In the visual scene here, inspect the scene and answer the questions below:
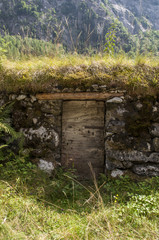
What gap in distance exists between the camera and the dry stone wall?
3.21 meters

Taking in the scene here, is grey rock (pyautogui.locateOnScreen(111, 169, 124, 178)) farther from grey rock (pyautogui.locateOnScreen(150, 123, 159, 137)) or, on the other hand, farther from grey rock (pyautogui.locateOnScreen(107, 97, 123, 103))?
grey rock (pyautogui.locateOnScreen(107, 97, 123, 103))

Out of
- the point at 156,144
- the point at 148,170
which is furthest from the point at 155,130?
the point at 148,170

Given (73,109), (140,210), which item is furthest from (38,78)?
(140,210)

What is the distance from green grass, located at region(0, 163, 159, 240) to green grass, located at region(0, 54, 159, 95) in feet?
5.10

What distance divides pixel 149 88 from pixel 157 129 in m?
0.74

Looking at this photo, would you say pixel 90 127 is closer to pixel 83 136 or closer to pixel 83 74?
pixel 83 136

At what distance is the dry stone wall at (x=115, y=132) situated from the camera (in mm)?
3205

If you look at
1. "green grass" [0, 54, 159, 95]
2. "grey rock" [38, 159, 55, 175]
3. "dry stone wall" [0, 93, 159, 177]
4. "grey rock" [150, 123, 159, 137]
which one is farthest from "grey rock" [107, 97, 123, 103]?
"grey rock" [38, 159, 55, 175]

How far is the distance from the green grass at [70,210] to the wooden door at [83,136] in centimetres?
48

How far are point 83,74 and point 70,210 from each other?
2.26m

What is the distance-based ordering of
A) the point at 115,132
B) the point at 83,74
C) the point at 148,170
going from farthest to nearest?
the point at 83,74 < the point at 115,132 < the point at 148,170

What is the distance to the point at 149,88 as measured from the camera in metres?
3.24

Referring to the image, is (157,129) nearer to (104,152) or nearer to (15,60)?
(104,152)

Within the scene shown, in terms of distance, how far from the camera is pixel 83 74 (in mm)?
A: 3383
